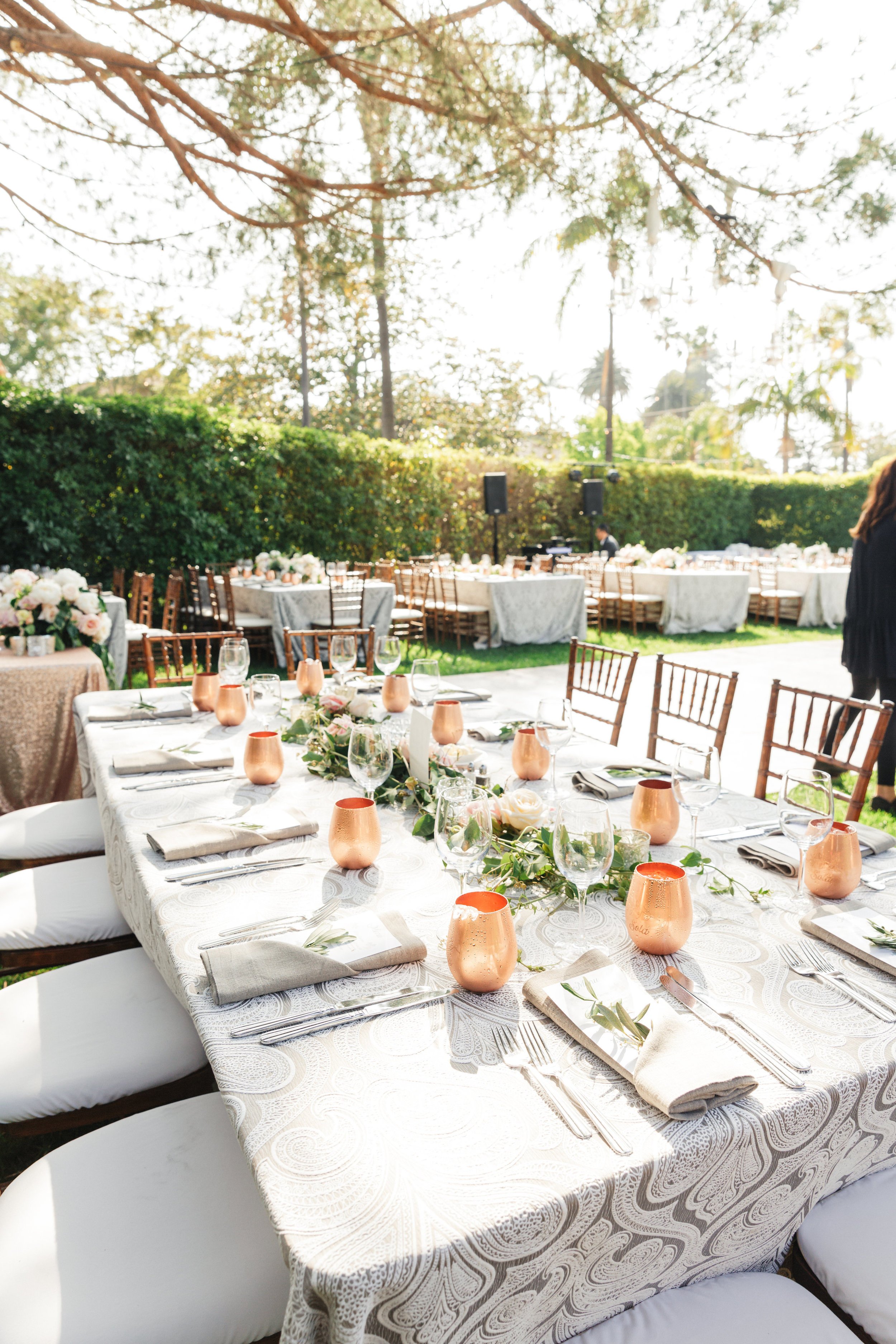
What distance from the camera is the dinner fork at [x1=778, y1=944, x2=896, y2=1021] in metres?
1.13

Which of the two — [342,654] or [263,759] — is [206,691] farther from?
[263,759]

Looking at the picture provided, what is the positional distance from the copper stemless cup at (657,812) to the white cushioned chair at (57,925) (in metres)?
1.31

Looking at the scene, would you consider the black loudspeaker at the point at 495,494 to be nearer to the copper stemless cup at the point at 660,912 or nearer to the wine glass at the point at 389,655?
the wine glass at the point at 389,655

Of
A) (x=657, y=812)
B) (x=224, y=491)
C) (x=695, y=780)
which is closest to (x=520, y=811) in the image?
(x=657, y=812)

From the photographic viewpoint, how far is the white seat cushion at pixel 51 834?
259 cm

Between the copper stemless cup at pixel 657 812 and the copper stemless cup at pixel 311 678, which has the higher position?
the copper stemless cup at pixel 311 678

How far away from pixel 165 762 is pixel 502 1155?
1569mm

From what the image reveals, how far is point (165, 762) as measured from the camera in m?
2.19

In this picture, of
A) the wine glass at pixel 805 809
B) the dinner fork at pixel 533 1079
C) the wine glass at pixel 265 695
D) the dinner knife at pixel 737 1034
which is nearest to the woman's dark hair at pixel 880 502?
the wine glass at pixel 805 809

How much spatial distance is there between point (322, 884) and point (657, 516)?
612 inches

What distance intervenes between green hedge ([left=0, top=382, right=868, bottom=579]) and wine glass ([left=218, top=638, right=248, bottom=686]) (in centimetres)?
721

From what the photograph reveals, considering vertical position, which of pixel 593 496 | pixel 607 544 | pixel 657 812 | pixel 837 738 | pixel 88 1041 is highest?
pixel 593 496

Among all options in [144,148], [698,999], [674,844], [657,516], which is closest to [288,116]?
[144,148]

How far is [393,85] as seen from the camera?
4.46 meters
